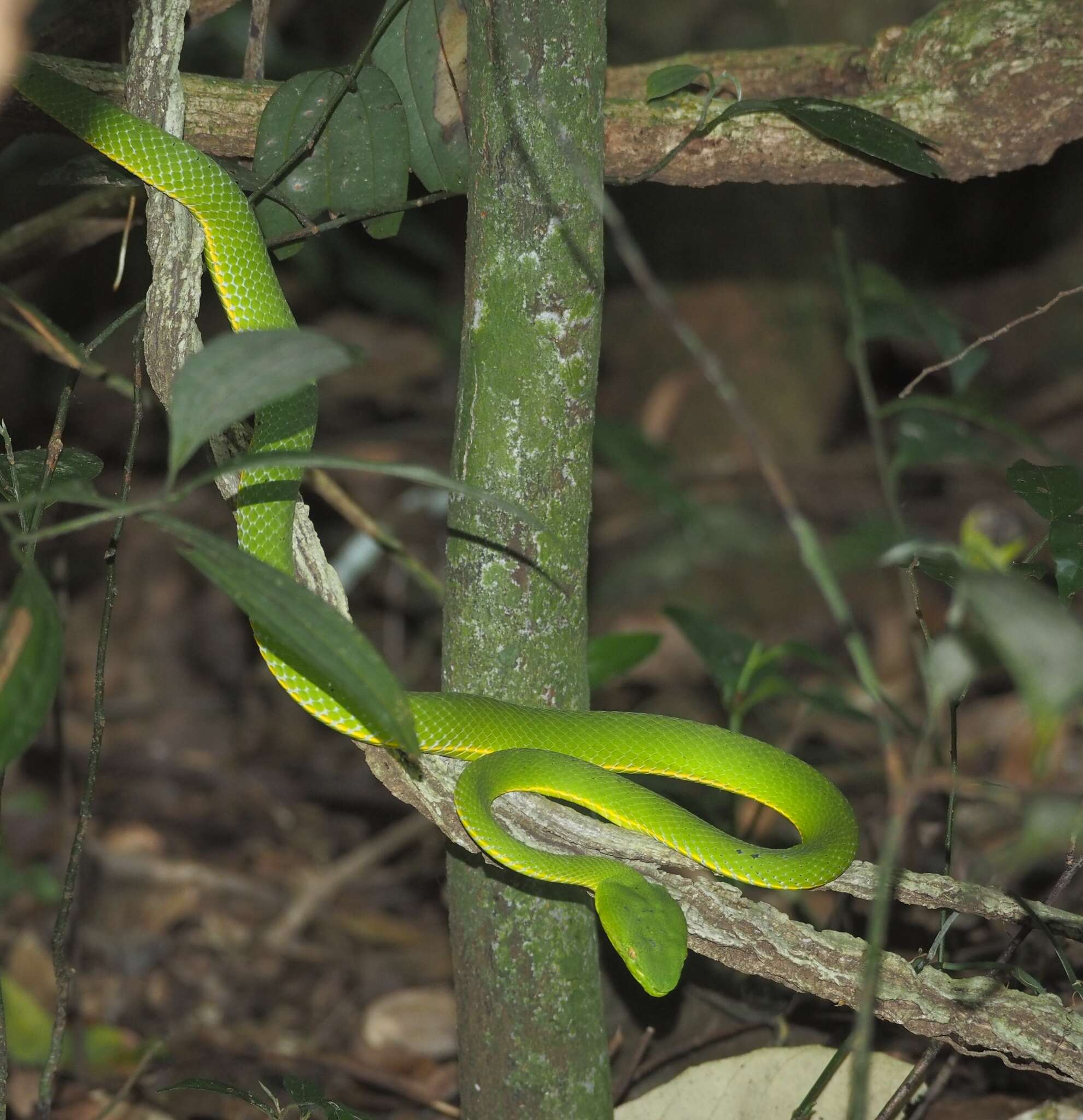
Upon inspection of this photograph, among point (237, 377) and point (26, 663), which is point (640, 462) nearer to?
point (237, 377)

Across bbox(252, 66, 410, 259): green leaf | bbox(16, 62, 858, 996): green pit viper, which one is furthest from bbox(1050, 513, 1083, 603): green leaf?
bbox(252, 66, 410, 259): green leaf

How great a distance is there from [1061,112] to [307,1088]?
2.88 m

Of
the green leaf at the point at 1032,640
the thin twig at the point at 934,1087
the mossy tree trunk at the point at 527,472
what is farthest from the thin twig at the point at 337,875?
the green leaf at the point at 1032,640

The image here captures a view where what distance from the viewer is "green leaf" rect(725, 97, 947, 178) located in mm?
2430

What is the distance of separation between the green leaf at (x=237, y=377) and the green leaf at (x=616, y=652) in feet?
6.10

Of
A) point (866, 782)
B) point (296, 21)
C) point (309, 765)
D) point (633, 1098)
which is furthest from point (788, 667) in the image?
point (296, 21)

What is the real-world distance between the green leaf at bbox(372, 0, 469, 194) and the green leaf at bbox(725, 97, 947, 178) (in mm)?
627

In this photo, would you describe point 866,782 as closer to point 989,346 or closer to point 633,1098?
point 633,1098

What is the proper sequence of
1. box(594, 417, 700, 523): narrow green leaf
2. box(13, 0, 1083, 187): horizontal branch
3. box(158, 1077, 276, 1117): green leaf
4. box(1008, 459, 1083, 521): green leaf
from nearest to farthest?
box(158, 1077, 276, 1117): green leaf
box(1008, 459, 1083, 521): green leaf
box(13, 0, 1083, 187): horizontal branch
box(594, 417, 700, 523): narrow green leaf

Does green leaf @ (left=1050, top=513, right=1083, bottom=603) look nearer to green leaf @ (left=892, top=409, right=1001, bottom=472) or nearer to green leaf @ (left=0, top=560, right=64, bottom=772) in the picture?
green leaf @ (left=892, top=409, right=1001, bottom=472)

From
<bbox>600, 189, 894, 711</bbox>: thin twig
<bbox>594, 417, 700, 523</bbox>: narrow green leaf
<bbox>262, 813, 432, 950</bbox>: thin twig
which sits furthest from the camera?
<bbox>594, 417, 700, 523</bbox>: narrow green leaf

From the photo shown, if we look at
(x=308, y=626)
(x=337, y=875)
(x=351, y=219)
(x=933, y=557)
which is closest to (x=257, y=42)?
(x=351, y=219)

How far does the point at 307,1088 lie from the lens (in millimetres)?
2221

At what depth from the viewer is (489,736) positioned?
2.43 meters
